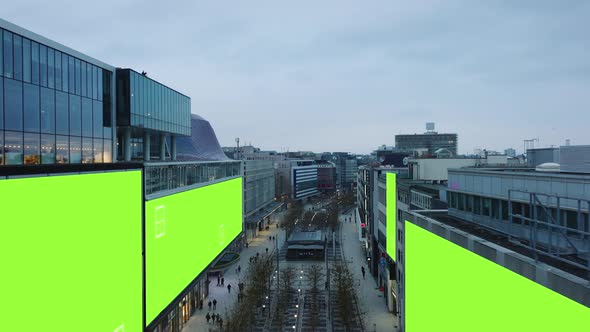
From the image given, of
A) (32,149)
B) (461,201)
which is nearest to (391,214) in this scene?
(461,201)

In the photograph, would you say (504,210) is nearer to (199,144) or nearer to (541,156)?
(541,156)

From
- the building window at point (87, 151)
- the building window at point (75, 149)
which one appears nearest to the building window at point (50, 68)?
the building window at point (75, 149)

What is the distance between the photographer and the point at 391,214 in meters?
52.7

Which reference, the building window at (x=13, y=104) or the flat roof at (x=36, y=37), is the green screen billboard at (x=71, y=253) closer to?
the building window at (x=13, y=104)

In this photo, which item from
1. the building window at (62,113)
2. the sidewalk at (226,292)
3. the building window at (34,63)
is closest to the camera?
the building window at (34,63)

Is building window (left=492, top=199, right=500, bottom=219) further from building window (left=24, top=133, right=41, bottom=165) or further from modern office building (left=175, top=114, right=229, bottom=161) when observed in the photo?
modern office building (left=175, top=114, right=229, bottom=161)

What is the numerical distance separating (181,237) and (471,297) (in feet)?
84.4

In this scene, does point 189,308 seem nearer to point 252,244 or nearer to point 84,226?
point 84,226

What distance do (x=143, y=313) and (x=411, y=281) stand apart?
18.6 m

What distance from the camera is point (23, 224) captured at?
643 inches

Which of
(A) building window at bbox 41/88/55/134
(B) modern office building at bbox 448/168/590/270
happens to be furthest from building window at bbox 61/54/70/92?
(B) modern office building at bbox 448/168/590/270

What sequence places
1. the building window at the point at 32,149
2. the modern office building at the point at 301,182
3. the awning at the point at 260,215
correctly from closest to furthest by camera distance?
the building window at the point at 32,149 → the awning at the point at 260,215 → the modern office building at the point at 301,182

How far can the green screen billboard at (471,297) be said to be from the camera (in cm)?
1350

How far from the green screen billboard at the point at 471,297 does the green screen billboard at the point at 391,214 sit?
20343 millimetres
